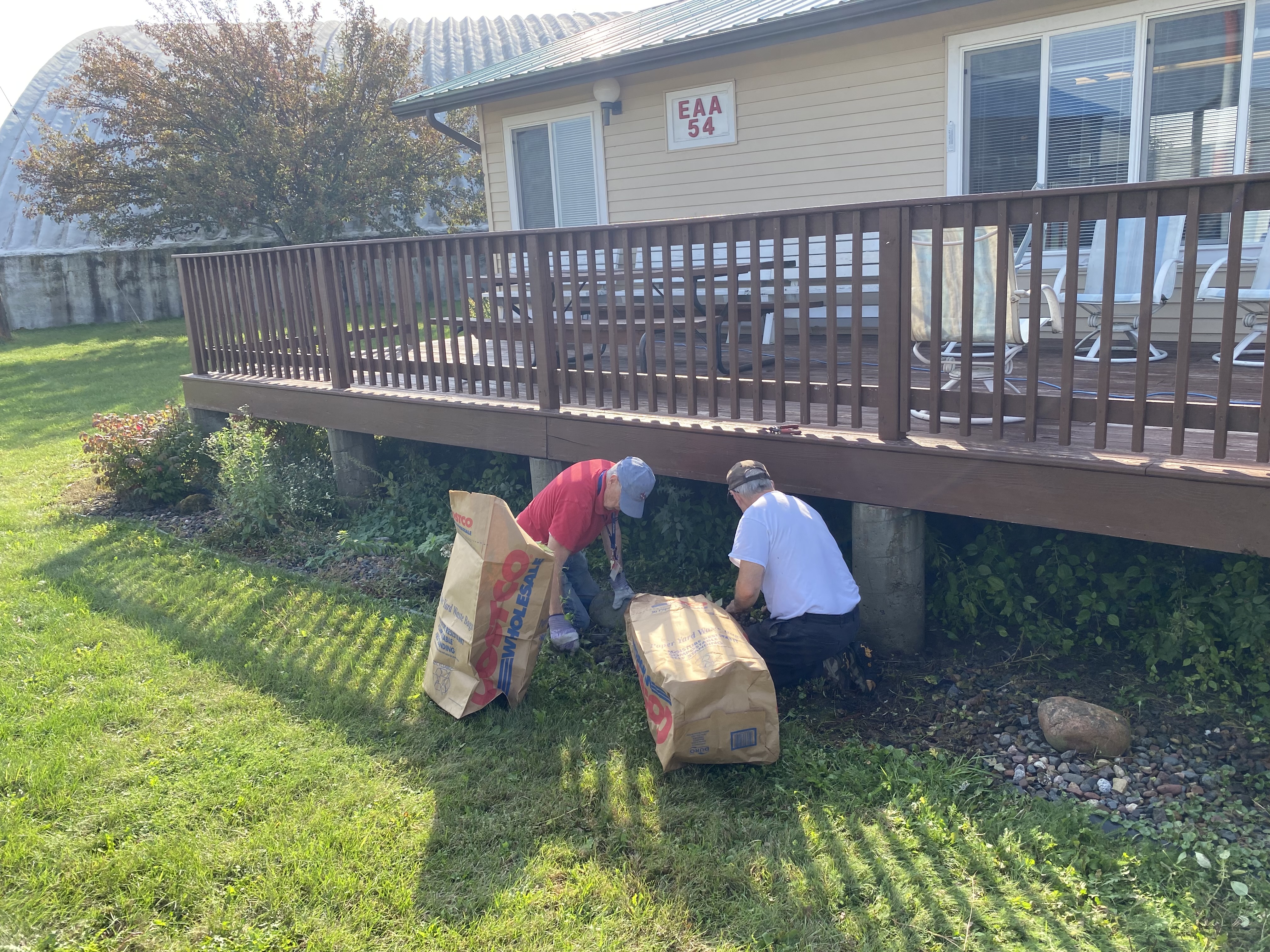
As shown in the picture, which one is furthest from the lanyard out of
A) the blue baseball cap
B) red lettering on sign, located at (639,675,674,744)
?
red lettering on sign, located at (639,675,674,744)

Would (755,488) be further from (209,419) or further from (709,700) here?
(209,419)

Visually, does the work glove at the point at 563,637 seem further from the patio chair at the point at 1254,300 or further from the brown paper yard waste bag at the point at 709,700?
the patio chair at the point at 1254,300

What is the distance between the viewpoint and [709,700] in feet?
11.0

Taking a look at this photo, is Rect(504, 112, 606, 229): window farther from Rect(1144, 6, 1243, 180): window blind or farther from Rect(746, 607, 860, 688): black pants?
Rect(746, 607, 860, 688): black pants

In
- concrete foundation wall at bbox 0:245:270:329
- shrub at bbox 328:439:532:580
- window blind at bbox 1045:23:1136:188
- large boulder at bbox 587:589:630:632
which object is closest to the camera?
large boulder at bbox 587:589:630:632

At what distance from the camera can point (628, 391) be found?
5.46 metres

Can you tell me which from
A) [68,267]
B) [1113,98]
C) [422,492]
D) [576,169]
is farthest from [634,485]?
[68,267]

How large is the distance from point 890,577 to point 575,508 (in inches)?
59.6

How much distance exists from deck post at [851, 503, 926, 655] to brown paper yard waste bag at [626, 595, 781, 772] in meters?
0.97

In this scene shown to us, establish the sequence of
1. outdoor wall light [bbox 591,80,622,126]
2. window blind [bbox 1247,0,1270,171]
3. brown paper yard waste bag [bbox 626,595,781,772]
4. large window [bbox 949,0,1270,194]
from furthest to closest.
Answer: outdoor wall light [bbox 591,80,622,126], large window [bbox 949,0,1270,194], window blind [bbox 1247,0,1270,171], brown paper yard waste bag [bbox 626,595,781,772]

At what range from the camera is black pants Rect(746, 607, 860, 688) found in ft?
12.8

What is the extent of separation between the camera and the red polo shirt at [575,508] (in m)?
4.41

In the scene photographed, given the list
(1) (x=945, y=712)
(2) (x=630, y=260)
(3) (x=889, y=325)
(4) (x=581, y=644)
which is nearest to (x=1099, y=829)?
(1) (x=945, y=712)

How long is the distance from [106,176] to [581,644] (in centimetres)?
1879
